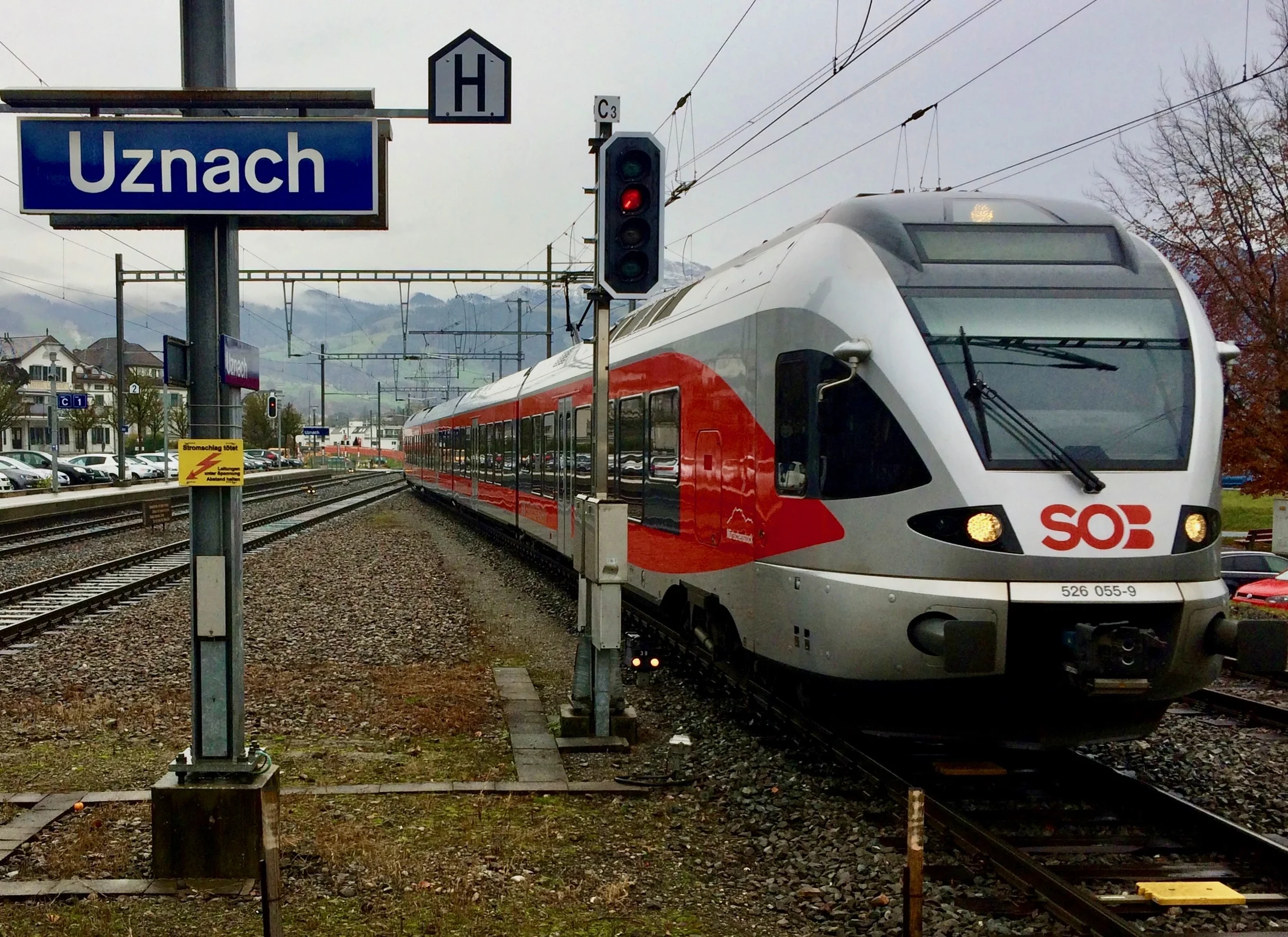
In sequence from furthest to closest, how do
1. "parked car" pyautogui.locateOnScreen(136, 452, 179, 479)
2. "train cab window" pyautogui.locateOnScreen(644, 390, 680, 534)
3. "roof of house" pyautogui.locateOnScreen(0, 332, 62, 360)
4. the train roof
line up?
"roof of house" pyautogui.locateOnScreen(0, 332, 62, 360) < "parked car" pyautogui.locateOnScreen(136, 452, 179, 479) < "train cab window" pyautogui.locateOnScreen(644, 390, 680, 534) < the train roof

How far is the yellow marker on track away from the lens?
510 centimetres

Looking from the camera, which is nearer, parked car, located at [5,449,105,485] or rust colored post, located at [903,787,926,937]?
rust colored post, located at [903,787,926,937]

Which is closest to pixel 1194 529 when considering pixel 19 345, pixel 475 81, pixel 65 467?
pixel 475 81

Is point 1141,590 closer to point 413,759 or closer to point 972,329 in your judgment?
point 972,329

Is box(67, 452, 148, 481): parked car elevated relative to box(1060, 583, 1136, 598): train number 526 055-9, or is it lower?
lower

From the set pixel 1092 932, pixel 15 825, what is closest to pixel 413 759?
pixel 15 825

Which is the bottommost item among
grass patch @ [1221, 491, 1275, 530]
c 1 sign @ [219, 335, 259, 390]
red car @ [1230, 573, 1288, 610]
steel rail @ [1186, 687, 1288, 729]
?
grass patch @ [1221, 491, 1275, 530]

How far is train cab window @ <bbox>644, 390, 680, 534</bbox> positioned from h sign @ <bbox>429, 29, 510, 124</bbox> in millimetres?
3721

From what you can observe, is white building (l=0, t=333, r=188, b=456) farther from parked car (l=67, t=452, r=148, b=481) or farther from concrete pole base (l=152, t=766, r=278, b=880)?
concrete pole base (l=152, t=766, r=278, b=880)

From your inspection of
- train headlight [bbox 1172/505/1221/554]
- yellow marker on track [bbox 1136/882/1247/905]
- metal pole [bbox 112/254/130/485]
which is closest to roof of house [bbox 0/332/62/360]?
metal pole [bbox 112/254/130/485]

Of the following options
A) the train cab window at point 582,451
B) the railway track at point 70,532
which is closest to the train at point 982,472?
the train cab window at point 582,451

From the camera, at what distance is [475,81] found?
6430 mm

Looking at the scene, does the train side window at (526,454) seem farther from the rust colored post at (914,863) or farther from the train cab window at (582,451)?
the rust colored post at (914,863)

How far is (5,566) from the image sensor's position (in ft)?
65.1
